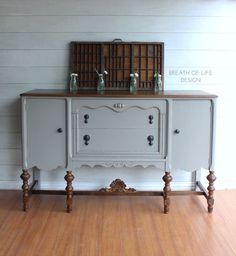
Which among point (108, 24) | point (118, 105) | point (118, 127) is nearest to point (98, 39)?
point (108, 24)

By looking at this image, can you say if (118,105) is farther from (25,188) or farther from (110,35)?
(25,188)

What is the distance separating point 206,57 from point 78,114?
126 cm

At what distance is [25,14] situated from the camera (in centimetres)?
356

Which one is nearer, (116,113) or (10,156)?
(116,113)

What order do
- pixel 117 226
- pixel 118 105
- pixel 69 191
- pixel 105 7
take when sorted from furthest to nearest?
pixel 105 7
pixel 69 191
pixel 118 105
pixel 117 226

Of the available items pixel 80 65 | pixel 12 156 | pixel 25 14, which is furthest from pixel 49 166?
pixel 25 14

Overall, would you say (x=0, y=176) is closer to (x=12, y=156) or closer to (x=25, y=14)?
(x=12, y=156)

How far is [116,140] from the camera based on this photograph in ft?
10.5

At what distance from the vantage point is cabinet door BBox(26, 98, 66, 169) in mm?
3180

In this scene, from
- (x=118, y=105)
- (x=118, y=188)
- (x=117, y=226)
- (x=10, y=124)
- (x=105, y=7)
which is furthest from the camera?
(x=10, y=124)

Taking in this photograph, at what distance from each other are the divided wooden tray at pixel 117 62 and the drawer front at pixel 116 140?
0.52m

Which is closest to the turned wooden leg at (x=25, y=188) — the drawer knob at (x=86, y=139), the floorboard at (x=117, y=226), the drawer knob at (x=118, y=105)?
the floorboard at (x=117, y=226)

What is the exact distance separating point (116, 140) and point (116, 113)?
21 centimetres

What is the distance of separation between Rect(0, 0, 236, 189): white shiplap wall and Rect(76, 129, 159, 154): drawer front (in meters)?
0.64
